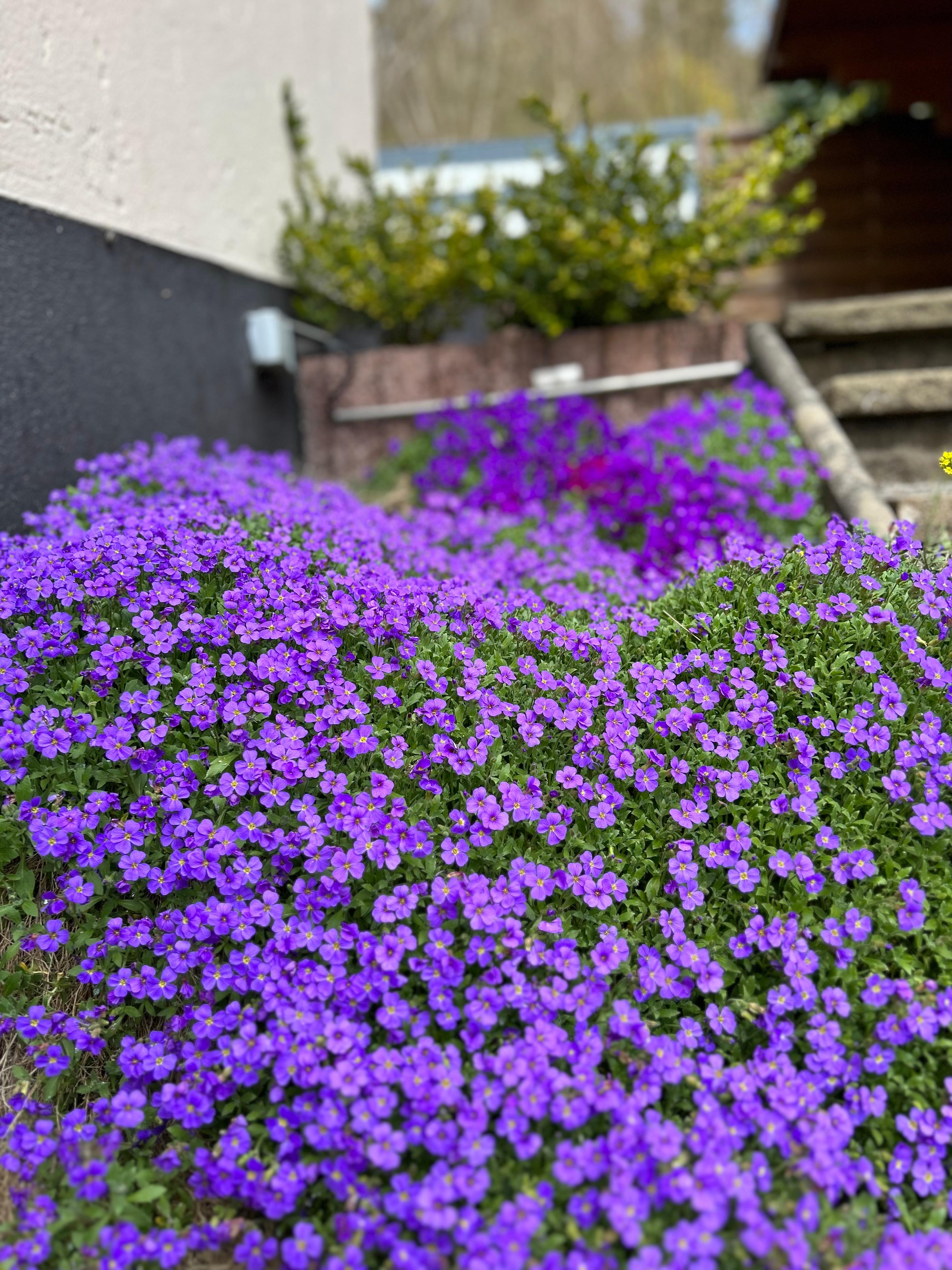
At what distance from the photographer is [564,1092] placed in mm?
1753

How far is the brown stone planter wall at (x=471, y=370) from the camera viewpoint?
5363 mm

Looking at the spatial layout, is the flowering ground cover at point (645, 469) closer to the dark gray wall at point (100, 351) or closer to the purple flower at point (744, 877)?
the dark gray wall at point (100, 351)

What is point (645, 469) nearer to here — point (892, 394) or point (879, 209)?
point (892, 394)

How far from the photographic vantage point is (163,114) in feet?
13.8

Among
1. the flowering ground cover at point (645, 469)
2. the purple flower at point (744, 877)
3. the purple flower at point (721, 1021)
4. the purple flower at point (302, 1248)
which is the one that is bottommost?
the purple flower at point (302, 1248)

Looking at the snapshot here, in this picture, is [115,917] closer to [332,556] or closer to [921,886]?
[332,556]

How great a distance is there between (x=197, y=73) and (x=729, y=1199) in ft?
16.7

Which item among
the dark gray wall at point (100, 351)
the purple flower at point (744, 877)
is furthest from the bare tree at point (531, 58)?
the purple flower at point (744, 877)

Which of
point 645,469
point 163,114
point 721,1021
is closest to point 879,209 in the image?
point 645,469

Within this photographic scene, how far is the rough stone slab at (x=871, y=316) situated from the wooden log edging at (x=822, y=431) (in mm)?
162

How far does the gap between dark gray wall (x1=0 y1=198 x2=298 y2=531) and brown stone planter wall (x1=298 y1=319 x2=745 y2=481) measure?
606 millimetres

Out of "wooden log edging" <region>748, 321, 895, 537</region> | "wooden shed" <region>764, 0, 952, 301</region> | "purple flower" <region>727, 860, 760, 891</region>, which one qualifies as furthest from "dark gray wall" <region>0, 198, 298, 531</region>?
"wooden shed" <region>764, 0, 952, 301</region>

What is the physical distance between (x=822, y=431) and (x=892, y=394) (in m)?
0.46

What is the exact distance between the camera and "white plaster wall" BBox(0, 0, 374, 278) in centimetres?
322
